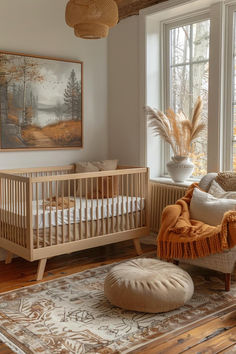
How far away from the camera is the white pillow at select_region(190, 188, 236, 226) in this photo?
10.7 feet

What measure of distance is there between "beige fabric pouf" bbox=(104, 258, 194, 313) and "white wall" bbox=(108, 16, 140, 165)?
1.99m

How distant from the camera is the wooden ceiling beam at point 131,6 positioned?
4.34 metres

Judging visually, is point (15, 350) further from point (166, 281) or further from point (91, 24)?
point (91, 24)

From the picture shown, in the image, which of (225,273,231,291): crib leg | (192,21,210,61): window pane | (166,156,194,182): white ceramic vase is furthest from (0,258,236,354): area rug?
(192,21,210,61): window pane

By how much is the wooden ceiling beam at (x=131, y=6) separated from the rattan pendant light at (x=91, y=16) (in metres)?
1.59

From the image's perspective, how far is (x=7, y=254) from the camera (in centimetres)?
389

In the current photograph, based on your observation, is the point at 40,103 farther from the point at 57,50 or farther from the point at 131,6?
the point at 131,6

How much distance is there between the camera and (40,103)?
167 inches

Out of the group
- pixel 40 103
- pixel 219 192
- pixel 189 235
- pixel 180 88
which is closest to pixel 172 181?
pixel 219 192

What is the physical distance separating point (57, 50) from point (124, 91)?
2.75ft

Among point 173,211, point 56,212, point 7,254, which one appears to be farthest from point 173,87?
point 7,254

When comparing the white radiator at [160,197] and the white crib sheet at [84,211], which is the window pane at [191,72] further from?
the white crib sheet at [84,211]

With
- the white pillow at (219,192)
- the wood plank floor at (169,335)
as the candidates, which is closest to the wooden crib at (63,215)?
the wood plank floor at (169,335)

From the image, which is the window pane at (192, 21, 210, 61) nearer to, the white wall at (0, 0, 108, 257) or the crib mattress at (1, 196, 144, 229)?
the white wall at (0, 0, 108, 257)
